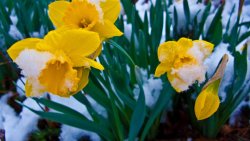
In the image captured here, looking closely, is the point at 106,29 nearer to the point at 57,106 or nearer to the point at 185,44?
the point at 185,44

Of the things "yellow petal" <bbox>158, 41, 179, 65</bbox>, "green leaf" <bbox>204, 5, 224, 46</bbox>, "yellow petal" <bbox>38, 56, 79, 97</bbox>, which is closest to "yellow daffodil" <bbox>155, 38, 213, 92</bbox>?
"yellow petal" <bbox>158, 41, 179, 65</bbox>

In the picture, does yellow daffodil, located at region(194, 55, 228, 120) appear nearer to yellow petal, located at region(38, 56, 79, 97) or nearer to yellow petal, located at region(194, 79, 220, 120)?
yellow petal, located at region(194, 79, 220, 120)

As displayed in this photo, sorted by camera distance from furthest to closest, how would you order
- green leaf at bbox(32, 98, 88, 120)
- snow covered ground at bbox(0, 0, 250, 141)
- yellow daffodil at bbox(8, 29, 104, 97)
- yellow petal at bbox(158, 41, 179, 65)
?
snow covered ground at bbox(0, 0, 250, 141)
green leaf at bbox(32, 98, 88, 120)
yellow petal at bbox(158, 41, 179, 65)
yellow daffodil at bbox(8, 29, 104, 97)

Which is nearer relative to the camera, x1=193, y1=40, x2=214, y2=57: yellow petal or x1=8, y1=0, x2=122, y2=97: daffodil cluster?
x1=8, y1=0, x2=122, y2=97: daffodil cluster

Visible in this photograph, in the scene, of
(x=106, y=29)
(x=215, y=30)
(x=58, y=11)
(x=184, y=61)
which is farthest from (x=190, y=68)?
(x=215, y=30)

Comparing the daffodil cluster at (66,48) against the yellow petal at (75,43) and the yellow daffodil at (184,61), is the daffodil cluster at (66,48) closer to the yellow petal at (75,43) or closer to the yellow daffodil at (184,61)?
the yellow petal at (75,43)

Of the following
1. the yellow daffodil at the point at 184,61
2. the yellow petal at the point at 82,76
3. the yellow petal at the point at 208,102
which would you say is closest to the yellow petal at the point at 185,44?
the yellow daffodil at the point at 184,61
